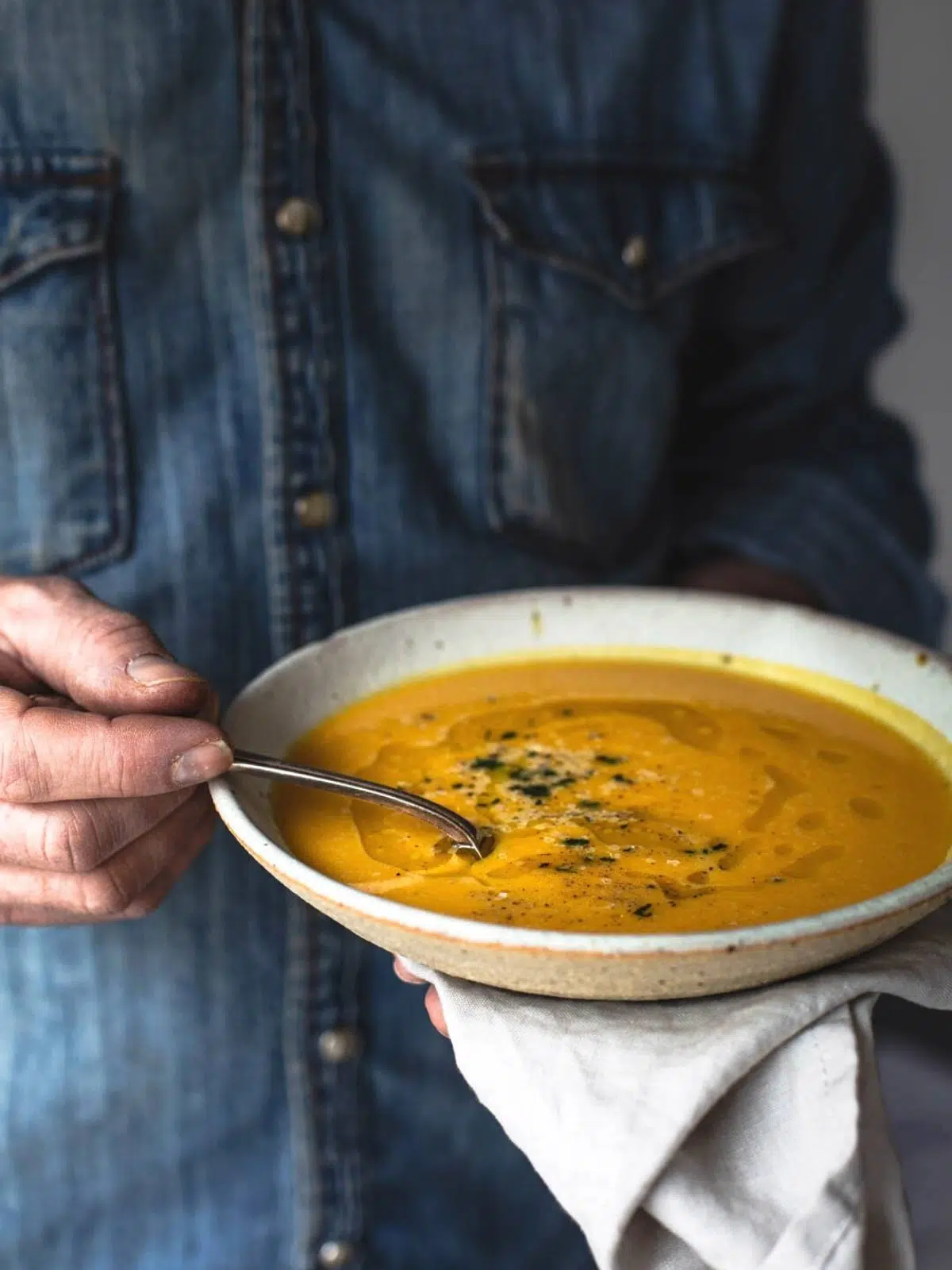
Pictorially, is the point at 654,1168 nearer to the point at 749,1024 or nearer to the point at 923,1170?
the point at 749,1024

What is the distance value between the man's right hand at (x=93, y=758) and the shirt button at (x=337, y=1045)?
0.41 meters

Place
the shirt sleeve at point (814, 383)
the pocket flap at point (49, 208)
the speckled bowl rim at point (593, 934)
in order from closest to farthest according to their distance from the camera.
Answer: the speckled bowl rim at point (593, 934) < the pocket flap at point (49, 208) < the shirt sleeve at point (814, 383)

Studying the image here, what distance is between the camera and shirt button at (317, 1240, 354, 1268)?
1.35 meters

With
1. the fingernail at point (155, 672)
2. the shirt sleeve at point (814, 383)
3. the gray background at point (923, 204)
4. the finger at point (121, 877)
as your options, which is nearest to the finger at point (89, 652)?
the fingernail at point (155, 672)

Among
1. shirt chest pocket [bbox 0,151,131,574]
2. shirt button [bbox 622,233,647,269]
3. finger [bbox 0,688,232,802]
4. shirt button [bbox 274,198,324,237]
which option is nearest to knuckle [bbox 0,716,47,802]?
finger [bbox 0,688,232,802]

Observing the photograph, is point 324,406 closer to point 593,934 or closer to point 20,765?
point 20,765

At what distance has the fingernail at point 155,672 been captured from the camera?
0.81 m

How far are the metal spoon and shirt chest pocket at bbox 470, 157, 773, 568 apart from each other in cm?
51

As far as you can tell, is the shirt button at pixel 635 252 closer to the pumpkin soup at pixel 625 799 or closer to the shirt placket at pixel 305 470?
the shirt placket at pixel 305 470

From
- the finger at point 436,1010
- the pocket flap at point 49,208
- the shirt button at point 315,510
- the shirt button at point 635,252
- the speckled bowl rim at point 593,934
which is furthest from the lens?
the shirt button at point 635,252

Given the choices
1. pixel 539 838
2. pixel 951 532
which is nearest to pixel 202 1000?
pixel 539 838

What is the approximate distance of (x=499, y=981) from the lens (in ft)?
2.33

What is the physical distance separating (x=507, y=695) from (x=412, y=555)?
0.85 ft

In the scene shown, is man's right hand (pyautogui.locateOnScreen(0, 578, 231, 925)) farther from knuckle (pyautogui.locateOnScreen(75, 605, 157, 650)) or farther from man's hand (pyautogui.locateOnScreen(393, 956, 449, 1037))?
man's hand (pyautogui.locateOnScreen(393, 956, 449, 1037))
